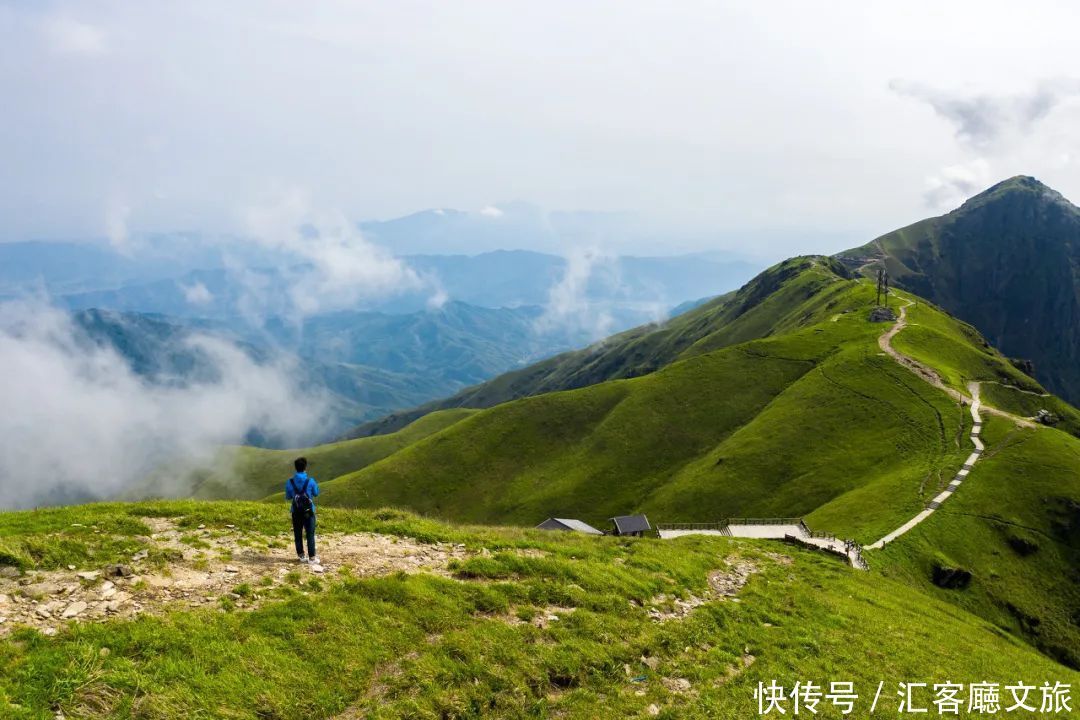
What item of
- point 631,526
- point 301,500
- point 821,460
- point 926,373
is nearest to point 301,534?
point 301,500

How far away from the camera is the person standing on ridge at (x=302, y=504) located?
64.6ft

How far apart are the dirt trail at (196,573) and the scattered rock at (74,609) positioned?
2 centimetres

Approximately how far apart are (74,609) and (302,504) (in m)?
6.54

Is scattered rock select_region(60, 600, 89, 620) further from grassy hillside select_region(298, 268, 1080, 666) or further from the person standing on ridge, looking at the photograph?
grassy hillside select_region(298, 268, 1080, 666)

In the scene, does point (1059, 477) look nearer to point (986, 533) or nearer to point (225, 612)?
point (986, 533)

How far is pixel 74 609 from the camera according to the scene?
14.7 meters

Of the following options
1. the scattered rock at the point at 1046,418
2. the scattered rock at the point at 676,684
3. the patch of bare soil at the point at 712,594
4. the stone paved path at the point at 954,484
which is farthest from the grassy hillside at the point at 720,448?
the scattered rock at the point at 676,684

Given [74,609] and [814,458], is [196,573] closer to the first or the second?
[74,609]

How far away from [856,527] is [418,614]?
52.7m

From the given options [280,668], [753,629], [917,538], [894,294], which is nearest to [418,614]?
[280,668]

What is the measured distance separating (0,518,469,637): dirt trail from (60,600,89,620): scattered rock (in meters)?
0.02

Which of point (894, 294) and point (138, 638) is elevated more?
point (894, 294)

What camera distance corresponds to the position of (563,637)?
18.2m

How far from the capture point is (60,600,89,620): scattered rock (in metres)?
14.4
